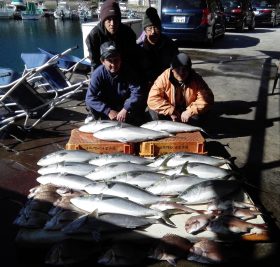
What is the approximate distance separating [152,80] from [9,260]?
4011 mm

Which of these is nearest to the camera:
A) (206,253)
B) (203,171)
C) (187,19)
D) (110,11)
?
(206,253)

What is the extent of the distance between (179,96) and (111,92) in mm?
974

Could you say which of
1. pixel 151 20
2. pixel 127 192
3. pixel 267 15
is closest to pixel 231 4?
pixel 267 15

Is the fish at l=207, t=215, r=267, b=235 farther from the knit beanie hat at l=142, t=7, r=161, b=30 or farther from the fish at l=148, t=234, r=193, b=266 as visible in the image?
the knit beanie hat at l=142, t=7, r=161, b=30

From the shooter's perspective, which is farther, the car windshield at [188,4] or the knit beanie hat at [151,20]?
the car windshield at [188,4]

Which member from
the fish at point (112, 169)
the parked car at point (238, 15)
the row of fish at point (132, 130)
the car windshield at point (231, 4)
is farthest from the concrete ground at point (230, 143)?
the car windshield at point (231, 4)

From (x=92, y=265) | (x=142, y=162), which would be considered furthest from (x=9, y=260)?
(x=142, y=162)

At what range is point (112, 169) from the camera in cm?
415

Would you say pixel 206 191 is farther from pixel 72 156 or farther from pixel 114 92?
pixel 114 92

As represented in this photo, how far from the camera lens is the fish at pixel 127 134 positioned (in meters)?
4.79

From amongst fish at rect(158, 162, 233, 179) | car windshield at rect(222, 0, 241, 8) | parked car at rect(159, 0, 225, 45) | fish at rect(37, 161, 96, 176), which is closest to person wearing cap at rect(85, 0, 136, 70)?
fish at rect(37, 161, 96, 176)

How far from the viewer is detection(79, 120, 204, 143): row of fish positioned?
15.8 feet

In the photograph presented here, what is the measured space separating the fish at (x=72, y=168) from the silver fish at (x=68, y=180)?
0.14m

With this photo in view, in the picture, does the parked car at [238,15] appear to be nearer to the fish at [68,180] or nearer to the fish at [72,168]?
the fish at [72,168]
